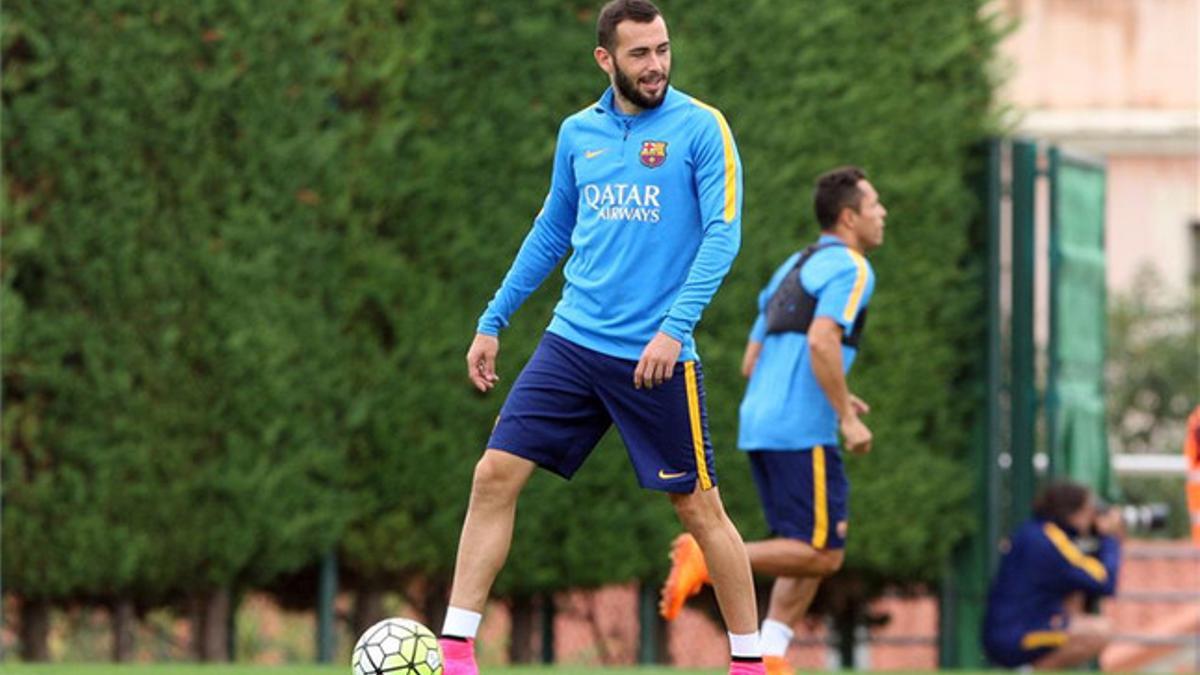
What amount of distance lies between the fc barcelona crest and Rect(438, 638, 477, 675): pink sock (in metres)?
1.46

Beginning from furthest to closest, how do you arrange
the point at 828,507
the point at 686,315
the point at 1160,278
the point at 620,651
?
the point at 1160,278
the point at 620,651
the point at 828,507
the point at 686,315

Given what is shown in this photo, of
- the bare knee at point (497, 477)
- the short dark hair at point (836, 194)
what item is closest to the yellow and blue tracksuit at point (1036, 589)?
the short dark hair at point (836, 194)

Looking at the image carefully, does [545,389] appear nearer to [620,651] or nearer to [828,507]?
[828,507]

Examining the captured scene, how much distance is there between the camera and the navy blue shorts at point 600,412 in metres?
7.68

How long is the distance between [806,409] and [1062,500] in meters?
3.61

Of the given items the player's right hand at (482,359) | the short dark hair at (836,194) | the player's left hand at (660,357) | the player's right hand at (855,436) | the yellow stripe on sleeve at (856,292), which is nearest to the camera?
the player's left hand at (660,357)

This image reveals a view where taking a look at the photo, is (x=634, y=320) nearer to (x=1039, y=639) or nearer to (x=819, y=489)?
(x=819, y=489)

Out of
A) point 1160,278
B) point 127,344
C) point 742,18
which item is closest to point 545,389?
point 127,344

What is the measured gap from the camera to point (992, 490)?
13.3 meters

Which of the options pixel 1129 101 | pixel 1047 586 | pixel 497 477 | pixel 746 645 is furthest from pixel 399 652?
pixel 1129 101

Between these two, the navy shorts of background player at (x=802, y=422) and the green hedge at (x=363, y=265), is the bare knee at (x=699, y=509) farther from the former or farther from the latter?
the green hedge at (x=363, y=265)

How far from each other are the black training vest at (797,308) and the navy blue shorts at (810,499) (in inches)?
17.2

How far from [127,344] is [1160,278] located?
13.3 meters

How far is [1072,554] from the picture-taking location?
12.9 m
